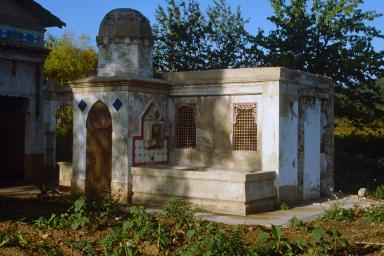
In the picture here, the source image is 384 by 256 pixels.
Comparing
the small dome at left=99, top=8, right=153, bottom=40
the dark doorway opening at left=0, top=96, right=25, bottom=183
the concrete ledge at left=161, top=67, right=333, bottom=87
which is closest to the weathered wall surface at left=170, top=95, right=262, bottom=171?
the concrete ledge at left=161, top=67, right=333, bottom=87

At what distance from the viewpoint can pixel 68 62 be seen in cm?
2742

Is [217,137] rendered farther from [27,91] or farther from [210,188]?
[27,91]

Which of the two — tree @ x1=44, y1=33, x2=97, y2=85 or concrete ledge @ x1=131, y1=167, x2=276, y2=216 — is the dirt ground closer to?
concrete ledge @ x1=131, y1=167, x2=276, y2=216

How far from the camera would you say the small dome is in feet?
48.1

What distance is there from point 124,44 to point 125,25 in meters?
0.54

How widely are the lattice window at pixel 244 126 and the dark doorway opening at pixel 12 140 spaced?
27.7 ft

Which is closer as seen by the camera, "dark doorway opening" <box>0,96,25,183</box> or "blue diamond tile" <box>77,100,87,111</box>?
"blue diamond tile" <box>77,100,87,111</box>

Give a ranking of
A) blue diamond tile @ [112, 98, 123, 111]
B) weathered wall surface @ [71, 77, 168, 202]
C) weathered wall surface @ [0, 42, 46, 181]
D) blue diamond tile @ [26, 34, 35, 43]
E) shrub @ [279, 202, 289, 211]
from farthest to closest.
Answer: blue diamond tile @ [26, 34, 35, 43], weathered wall surface @ [0, 42, 46, 181], blue diamond tile @ [112, 98, 123, 111], weathered wall surface @ [71, 77, 168, 202], shrub @ [279, 202, 289, 211]

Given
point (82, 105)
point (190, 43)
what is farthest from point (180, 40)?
point (82, 105)

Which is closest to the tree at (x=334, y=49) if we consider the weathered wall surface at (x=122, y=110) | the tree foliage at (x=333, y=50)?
the tree foliage at (x=333, y=50)

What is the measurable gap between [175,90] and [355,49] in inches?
356

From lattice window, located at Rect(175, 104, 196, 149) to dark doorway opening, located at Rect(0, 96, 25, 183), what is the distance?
657 centimetres

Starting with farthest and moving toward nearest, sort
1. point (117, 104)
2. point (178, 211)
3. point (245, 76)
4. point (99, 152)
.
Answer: point (99, 152), point (117, 104), point (245, 76), point (178, 211)

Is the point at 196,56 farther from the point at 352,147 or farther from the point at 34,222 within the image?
the point at 34,222
